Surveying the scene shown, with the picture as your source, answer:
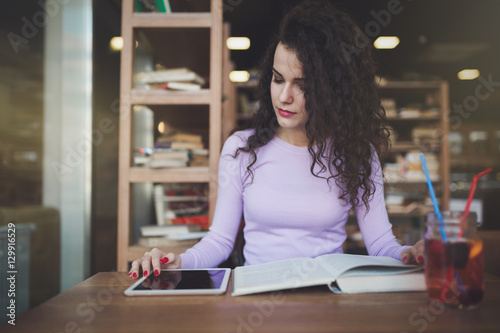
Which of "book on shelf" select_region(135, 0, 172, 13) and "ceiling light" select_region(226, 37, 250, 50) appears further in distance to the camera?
"ceiling light" select_region(226, 37, 250, 50)

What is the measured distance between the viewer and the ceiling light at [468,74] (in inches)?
229

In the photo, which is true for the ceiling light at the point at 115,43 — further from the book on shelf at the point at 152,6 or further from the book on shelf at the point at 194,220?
the book on shelf at the point at 194,220

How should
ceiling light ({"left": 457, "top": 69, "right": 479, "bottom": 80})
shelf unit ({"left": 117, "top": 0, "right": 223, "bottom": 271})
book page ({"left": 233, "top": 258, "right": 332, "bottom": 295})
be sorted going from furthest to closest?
ceiling light ({"left": 457, "top": 69, "right": 479, "bottom": 80}), shelf unit ({"left": 117, "top": 0, "right": 223, "bottom": 271}), book page ({"left": 233, "top": 258, "right": 332, "bottom": 295})

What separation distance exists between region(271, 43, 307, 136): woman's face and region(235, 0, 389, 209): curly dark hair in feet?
0.06

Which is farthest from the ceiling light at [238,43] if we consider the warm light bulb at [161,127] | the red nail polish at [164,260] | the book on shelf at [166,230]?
the red nail polish at [164,260]

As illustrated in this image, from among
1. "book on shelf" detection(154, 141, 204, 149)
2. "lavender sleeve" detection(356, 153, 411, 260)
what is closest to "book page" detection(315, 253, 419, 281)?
"lavender sleeve" detection(356, 153, 411, 260)

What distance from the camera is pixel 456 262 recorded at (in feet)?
2.02

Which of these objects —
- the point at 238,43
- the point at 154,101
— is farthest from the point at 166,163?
the point at 238,43

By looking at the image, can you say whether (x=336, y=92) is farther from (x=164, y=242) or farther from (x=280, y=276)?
(x=164, y=242)

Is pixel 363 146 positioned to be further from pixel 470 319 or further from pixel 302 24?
pixel 470 319

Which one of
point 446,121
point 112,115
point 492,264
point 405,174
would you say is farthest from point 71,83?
point 446,121

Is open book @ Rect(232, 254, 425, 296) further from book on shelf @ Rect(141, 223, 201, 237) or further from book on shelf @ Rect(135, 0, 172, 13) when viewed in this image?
book on shelf @ Rect(135, 0, 172, 13)

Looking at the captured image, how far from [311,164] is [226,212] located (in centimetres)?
31

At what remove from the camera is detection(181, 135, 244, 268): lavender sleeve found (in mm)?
1142
